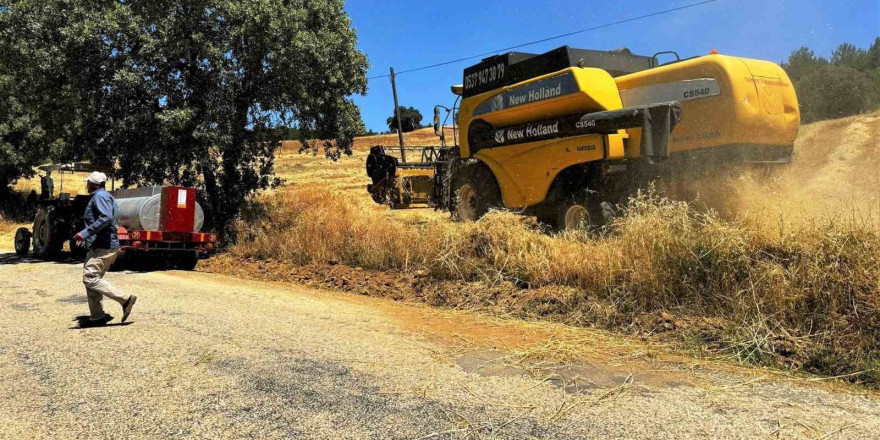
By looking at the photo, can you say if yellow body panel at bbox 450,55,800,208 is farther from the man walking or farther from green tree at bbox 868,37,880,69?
green tree at bbox 868,37,880,69

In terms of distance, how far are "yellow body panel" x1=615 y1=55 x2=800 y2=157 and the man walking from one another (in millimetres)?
7502

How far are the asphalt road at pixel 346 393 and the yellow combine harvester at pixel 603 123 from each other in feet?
14.2

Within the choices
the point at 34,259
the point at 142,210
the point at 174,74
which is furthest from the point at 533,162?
the point at 34,259

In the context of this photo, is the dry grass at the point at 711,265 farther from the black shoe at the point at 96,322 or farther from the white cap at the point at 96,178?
the white cap at the point at 96,178

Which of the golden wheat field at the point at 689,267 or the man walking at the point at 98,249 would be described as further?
the man walking at the point at 98,249

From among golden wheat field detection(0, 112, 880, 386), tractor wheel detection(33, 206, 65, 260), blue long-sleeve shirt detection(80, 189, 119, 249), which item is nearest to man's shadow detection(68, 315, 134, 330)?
blue long-sleeve shirt detection(80, 189, 119, 249)

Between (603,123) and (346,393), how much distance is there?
20.7 ft

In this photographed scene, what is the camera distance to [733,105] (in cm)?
848

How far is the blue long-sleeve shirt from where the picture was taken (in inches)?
267

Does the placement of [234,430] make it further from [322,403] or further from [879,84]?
[879,84]

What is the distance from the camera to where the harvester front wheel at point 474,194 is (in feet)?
41.1

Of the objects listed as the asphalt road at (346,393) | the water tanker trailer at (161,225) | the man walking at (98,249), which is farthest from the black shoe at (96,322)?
the water tanker trailer at (161,225)

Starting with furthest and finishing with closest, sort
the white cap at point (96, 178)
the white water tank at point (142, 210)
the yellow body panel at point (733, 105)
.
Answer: the white water tank at point (142, 210), the yellow body panel at point (733, 105), the white cap at point (96, 178)

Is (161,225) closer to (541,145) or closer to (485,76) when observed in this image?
(485,76)
